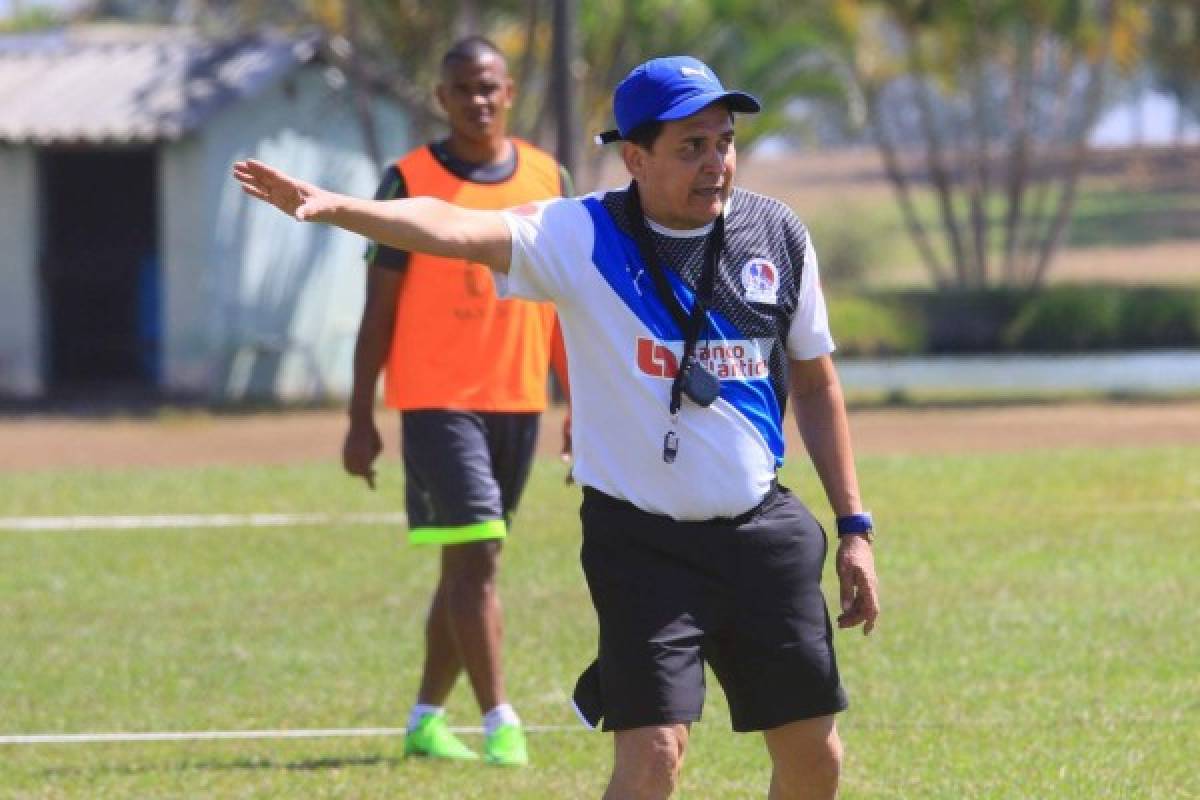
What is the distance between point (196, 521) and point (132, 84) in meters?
12.0

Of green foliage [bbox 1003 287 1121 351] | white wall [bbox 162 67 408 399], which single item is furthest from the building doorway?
green foliage [bbox 1003 287 1121 351]

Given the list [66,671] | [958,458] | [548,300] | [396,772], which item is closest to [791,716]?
[548,300]

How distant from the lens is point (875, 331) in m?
32.4

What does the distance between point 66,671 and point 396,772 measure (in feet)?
8.05

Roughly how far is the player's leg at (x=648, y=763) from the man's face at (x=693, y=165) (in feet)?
3.60

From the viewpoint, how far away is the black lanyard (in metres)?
→ 5.21

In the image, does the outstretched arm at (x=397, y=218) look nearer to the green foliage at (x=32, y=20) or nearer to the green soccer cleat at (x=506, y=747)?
Result: the green soccer cleat at (x=506, y=747)

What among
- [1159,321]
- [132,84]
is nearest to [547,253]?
[132,84]

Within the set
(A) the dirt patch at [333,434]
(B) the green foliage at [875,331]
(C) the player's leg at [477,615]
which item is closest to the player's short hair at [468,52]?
(C) the player's leg at [477,615]

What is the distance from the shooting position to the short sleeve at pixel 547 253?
5.28 meters

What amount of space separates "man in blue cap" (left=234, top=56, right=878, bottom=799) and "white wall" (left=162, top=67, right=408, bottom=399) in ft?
64.3

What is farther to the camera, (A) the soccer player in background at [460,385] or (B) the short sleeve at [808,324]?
(A) the soccer player in background at [460,385]

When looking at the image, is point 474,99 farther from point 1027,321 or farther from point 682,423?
point 1027,321

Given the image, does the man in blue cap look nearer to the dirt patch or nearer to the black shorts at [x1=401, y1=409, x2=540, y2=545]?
the black shorts at [x1=401, y1=409, x2=540, y2=545]
